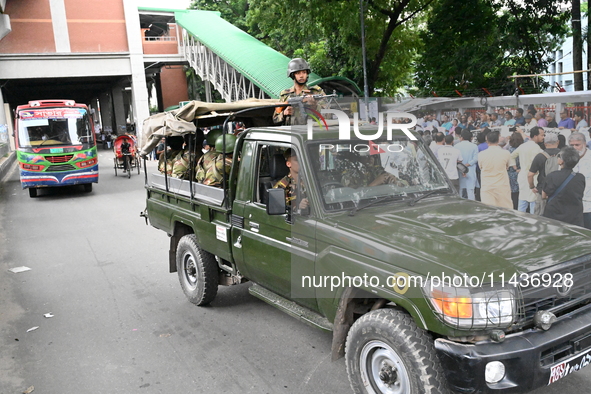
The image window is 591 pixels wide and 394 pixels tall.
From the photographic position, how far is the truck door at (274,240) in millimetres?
3898

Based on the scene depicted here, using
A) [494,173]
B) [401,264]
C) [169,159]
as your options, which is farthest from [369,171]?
[494,173]

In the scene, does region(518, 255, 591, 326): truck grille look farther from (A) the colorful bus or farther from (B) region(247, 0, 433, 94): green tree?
(B) region(247, 0, 433, 94): green tree

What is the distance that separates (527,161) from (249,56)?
778 inches

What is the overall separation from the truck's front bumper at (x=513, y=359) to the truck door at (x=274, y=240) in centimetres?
129

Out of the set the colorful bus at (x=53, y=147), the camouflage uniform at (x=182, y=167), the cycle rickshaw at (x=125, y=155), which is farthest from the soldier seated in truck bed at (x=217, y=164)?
the cycle rickshaw at (x=125, y=155)

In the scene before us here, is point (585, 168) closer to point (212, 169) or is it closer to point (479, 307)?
point (479, 307)

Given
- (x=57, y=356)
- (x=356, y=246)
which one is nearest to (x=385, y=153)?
(x=356, y=246)

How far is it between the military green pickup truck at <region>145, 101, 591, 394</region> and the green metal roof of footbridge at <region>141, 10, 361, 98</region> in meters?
12.8

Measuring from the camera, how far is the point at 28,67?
1291 inches

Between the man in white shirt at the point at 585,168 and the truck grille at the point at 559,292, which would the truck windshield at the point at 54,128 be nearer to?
the man in white shirt at the point at 585,168

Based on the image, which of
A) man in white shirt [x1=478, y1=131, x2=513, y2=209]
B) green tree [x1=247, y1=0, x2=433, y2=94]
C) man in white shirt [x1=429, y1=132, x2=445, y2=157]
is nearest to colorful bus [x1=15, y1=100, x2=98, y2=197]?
green tree [x1=247, y1=0, x2=433, y2=94]

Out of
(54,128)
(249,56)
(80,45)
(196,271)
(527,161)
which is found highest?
(80,45)

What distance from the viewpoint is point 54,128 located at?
627 inches

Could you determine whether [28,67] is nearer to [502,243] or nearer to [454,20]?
[454,20]
